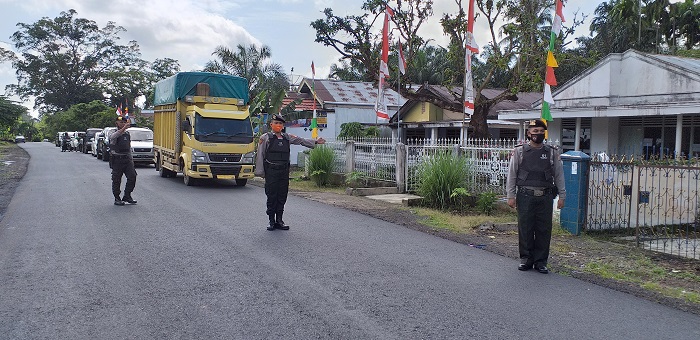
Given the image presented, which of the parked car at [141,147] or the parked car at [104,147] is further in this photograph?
the parked car at [104,147]

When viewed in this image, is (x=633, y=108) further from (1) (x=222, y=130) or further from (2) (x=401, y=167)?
(1) (x=222, y=130)

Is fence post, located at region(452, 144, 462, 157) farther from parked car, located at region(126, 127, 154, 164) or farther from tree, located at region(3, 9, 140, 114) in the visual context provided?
tree, located at region(3, 9, 140, 114)

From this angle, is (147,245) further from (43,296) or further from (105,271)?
(43,296)

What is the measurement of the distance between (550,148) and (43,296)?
5582 millimetres

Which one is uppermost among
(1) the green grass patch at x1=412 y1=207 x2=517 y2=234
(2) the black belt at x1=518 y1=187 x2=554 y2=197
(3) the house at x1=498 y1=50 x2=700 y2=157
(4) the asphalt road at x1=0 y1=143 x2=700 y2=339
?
(3) the house at x1=498 y1=50 x2=700 y2=157

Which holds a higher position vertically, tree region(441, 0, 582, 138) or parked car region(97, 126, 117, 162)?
tree region(441, 0, 582, 138)

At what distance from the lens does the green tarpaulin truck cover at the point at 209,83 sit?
1664 cm

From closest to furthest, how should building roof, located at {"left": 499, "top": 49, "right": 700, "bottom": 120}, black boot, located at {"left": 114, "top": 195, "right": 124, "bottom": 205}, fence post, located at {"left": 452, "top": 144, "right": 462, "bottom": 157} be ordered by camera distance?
black boot, located at {"left": 114, "top": 195, "right": 124, "bottom": 205} → fence post, located at {"left": 452, "top": 144, "right": 462, "bottom": 157} → building roof, located at {"left": 499, "top": 49, "right": 700, "bottom": 120}

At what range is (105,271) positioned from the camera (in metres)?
6.13

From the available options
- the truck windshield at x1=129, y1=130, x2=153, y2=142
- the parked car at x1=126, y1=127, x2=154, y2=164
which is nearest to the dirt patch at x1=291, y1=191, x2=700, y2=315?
the parked car at x1=126, y1=127, x2=154, y2=164

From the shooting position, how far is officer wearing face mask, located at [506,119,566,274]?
659 centimetres

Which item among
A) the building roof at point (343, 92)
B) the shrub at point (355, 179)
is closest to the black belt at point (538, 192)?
the shrub at point (355, 179)

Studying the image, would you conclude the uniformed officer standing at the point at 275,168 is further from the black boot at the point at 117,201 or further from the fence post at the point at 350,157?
the fence post at the point at 350,157

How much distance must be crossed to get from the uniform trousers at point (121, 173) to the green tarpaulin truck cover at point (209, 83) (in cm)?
511
